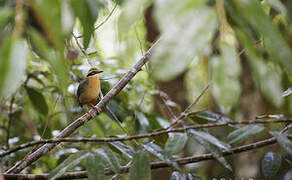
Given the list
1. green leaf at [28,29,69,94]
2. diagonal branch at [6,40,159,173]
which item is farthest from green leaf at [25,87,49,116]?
green leaf at [28,29,69,94]

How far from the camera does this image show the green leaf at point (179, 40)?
2.17 feet

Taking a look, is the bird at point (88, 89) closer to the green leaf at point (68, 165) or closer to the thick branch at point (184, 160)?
the thick branch at point (184, 160)

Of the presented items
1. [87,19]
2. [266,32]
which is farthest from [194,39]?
[87,19]

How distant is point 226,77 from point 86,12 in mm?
435

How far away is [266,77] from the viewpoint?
73 cm

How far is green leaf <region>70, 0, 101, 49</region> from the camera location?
813 millimetres

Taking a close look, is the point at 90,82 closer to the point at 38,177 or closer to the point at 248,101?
the point at 38,177

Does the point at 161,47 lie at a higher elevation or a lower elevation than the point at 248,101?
higher

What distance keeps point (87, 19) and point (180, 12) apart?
14.5 inches

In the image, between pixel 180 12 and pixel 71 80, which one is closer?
pixel 180 12

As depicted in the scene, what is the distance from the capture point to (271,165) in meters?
1.88

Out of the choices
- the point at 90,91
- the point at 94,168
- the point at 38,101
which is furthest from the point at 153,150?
the point at 90,91

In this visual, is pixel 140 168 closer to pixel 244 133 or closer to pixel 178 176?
pixel 178 176

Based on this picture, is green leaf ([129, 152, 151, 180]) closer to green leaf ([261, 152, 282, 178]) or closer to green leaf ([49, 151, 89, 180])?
green leaf ([49, 151, 89, 180])
